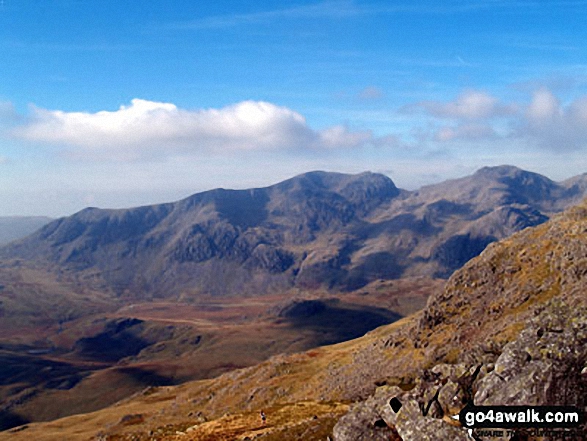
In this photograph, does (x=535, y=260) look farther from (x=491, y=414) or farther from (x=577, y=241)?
(x=491, y=414)

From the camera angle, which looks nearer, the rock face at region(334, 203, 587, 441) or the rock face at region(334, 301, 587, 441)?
the rock face at region(334, 301, 587, 441)

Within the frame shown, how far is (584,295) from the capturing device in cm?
9888

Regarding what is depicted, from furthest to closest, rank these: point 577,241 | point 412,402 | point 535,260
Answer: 1. point 535,260
2. point 577,241
3. point 412,402

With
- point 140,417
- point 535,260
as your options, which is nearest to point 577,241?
point 535,260

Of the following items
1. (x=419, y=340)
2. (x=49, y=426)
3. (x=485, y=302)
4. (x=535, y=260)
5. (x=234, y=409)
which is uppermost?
(x=535, y=260)

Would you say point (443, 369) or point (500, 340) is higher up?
point (443, 369)

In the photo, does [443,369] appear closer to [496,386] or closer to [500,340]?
[496,386]

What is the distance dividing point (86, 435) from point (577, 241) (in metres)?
169

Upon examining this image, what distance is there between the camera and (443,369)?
133 feet

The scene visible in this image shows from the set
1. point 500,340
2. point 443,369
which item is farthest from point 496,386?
point 500,340

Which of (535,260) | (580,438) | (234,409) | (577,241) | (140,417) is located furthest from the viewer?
(140,417)

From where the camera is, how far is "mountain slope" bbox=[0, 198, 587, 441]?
34.1 metres

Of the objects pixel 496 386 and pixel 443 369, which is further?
pixel 443 369

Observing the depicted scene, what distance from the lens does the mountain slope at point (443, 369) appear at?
3409 cm
